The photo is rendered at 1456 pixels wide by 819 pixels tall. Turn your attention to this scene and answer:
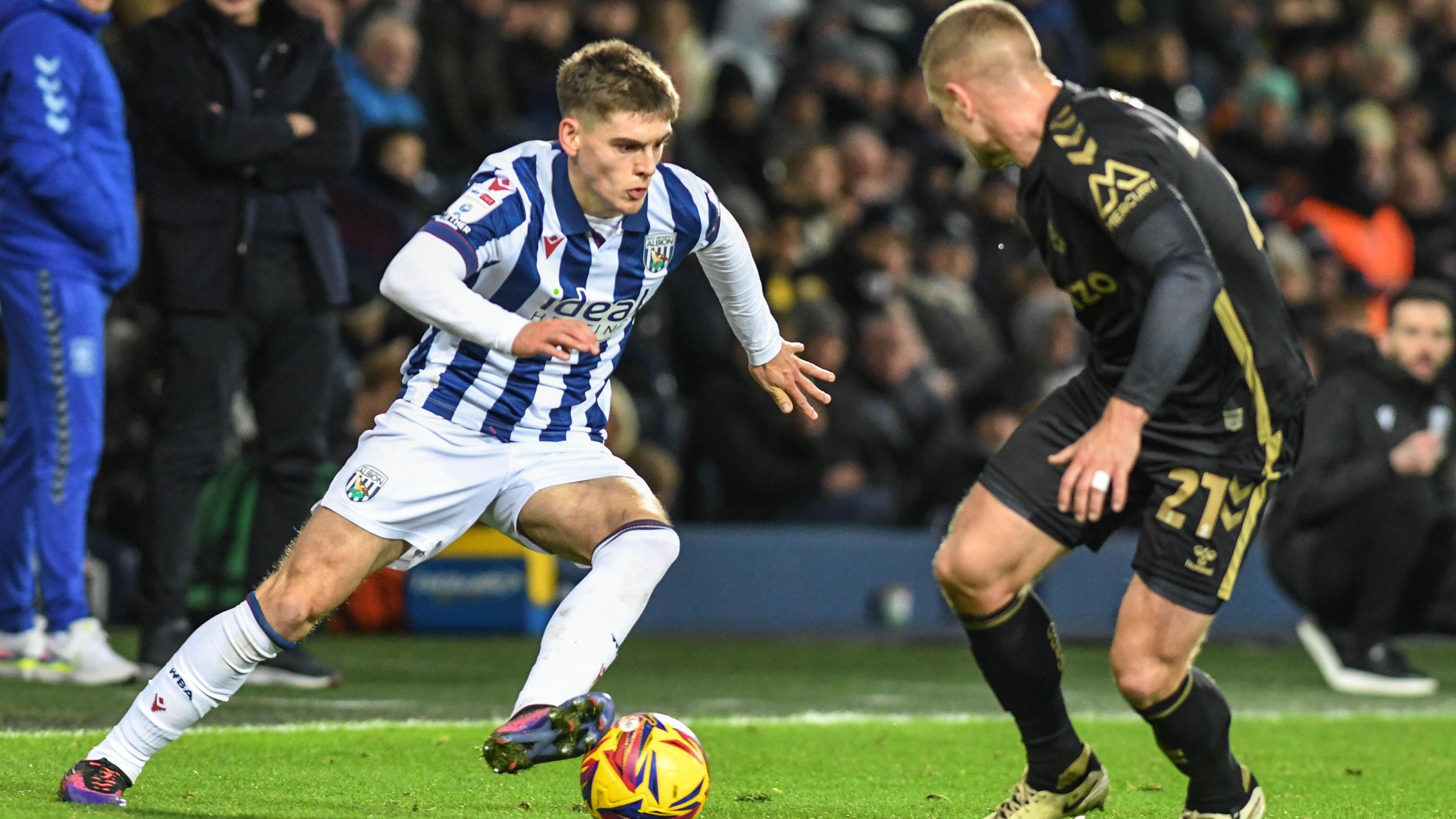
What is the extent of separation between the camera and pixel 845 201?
13.4 metres

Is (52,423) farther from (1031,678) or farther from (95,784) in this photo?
(1031,678)

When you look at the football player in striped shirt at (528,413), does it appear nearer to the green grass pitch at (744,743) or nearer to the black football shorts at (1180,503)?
the green grass pitch at (744,743)

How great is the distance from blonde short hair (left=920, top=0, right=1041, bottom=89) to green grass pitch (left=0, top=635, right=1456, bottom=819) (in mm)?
1925

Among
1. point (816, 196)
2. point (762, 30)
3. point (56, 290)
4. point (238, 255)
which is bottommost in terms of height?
point (816, 196)

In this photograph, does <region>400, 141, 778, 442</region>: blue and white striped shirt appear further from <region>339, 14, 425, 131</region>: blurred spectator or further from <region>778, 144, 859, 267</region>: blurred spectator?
<region>778, 144, 859, 267</region>: blurred spectator

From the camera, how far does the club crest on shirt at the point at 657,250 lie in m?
5.02

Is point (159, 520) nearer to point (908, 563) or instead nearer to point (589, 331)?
point (589, 331)

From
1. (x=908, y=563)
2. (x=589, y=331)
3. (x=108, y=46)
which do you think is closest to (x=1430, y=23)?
(x=908, y=563)

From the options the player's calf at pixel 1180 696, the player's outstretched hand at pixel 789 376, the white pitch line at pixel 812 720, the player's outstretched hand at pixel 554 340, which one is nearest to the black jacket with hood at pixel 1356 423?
the white pitch line at pixel 812 720

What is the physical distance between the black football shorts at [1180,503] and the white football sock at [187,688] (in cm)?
187

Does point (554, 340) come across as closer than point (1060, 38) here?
Yes

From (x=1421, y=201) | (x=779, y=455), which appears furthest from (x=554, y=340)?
(x=1421, y=201)

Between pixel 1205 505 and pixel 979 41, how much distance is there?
4.12 ft

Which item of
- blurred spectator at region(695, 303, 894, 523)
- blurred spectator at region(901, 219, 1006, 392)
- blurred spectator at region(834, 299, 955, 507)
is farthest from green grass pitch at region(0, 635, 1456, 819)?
blurred spectator at region(901, 219, 1006, 392)
